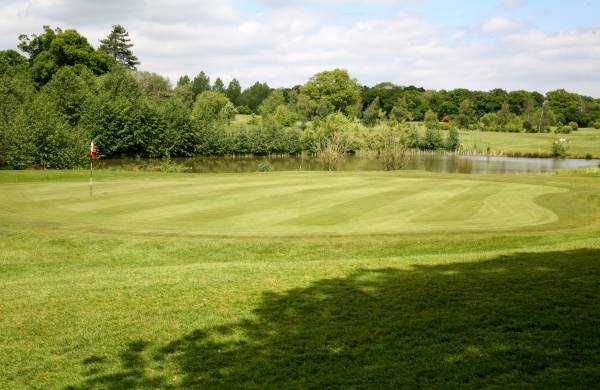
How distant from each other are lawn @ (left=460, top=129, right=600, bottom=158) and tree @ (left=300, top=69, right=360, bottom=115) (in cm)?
4123

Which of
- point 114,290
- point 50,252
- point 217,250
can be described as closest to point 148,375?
point 114,290

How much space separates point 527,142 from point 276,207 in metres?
127

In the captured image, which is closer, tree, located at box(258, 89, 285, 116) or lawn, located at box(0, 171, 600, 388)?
lawn, located at box(0, 171, 600, 388)

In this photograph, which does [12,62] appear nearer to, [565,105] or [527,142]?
[527,142]

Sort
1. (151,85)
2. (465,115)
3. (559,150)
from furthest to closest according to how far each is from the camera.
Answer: (465,115) → (151,85) → (559,150)

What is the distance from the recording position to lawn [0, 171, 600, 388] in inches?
283

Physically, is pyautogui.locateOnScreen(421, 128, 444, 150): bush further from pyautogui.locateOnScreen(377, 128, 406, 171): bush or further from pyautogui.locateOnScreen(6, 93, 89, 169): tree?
pyautogui.locateOnScreen(6, 93, 89, 169): tree

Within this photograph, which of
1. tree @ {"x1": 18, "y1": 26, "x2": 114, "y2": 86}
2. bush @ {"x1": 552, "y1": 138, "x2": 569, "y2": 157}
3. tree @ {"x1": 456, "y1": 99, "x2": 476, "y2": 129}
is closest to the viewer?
tree @ {"x1": 18, "y1": 26, "x2": 114, "y2": 86}

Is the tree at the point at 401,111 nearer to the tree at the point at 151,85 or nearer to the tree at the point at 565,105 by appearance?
the tree at the point at 565,105

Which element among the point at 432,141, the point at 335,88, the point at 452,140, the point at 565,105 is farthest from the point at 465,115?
the point at 432,141

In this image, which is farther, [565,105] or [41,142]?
[565,105]

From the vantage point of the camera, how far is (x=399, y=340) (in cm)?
796

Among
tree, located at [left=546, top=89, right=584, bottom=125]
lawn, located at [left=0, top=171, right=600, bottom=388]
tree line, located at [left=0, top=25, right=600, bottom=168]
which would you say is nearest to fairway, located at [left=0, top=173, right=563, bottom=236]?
lawn, located at [left=0, top=171, right=600, bottom=388]

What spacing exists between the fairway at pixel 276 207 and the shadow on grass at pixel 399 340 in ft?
24.6
